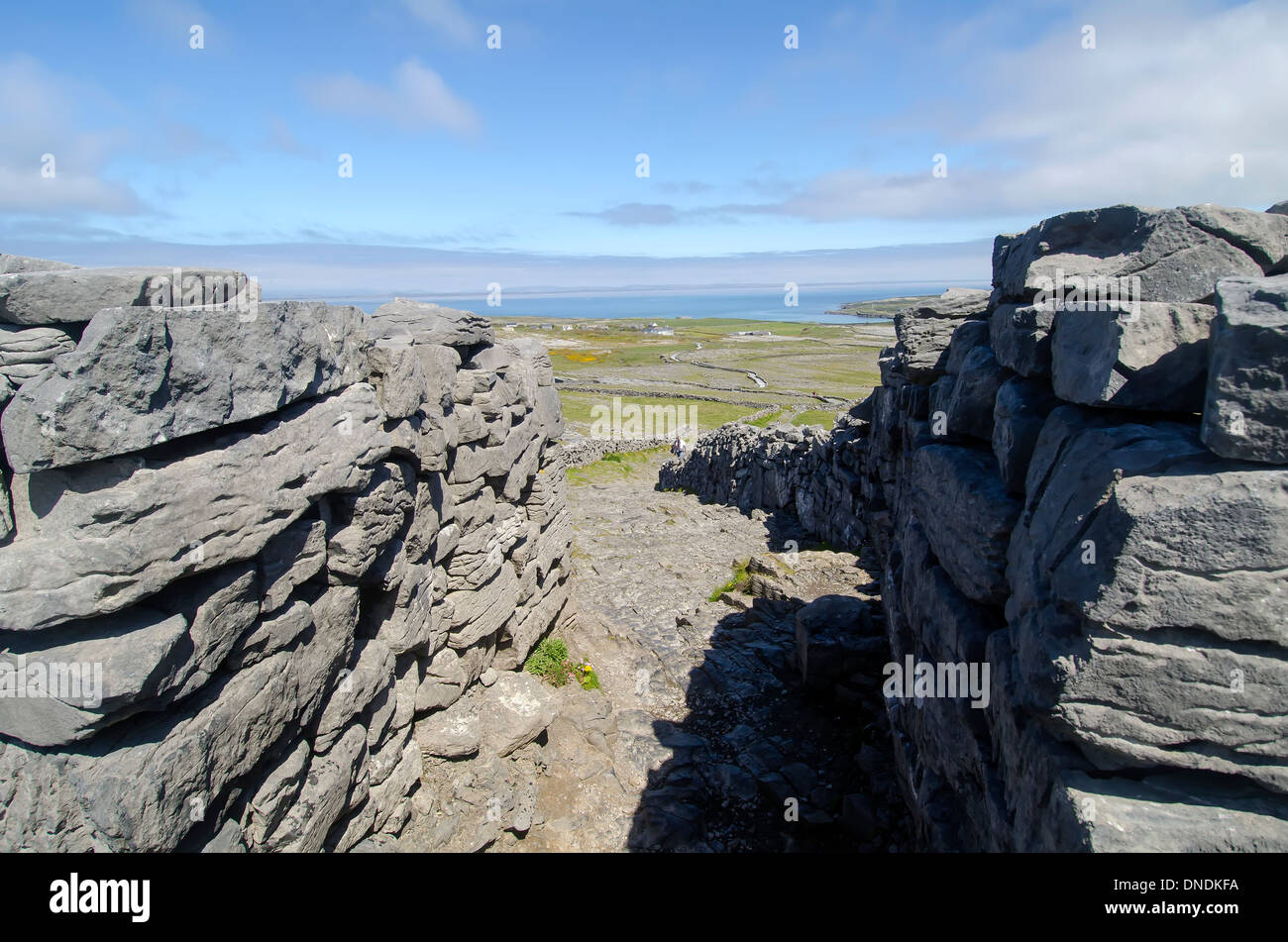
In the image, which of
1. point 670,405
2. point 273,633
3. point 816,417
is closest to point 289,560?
point 273,633

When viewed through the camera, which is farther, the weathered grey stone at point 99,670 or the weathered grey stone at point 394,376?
the weathered grey stone at point 394,376

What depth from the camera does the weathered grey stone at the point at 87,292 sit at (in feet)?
14.4

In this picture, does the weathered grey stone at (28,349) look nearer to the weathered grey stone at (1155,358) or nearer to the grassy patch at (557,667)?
the weathered grey stone at (1155,358)

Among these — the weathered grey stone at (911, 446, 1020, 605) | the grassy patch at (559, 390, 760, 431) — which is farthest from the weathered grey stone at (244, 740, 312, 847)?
the grassy patch at (559, 390, 760, 431)

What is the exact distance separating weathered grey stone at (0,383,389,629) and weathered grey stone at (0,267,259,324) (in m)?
1.12

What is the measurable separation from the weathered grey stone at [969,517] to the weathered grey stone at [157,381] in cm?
664

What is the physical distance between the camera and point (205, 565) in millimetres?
4961

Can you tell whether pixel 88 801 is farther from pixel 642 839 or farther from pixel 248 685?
pixel 642 839

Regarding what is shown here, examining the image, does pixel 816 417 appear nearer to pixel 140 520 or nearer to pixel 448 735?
pixel 448 735

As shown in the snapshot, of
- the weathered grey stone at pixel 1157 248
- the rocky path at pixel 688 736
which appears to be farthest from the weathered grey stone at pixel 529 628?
the weathered grey stone at pixel 1157 248

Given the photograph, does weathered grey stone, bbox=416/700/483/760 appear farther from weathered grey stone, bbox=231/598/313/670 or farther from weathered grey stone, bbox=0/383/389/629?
weathered grey stone, bbox=0/383/389/629

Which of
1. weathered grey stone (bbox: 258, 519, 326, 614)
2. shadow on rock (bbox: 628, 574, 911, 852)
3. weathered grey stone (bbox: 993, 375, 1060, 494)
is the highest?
weathered grey stone (bbox: 993, 375, 1060, 494)

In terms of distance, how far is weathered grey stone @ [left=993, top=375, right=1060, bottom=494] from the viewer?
18.3 ft
